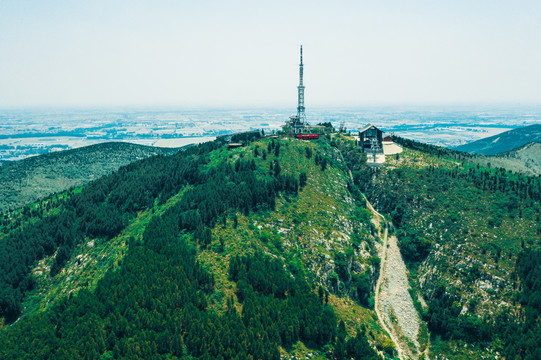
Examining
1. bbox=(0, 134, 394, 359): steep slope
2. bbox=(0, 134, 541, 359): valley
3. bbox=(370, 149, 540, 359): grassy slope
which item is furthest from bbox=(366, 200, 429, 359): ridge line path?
bbox=(370, 149, 540, 359): grassy slope

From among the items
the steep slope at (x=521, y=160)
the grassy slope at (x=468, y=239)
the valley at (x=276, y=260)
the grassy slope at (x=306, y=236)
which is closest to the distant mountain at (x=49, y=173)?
the valley at (x=276, y=260)

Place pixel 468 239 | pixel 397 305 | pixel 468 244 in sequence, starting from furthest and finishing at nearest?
pixel 468 239
pixel 468 244
pixel 397 305

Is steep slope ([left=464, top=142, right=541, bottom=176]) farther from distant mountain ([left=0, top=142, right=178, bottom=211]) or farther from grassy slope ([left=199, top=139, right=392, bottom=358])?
distant mountain ([left=0, top=142, right=178, bottom=211])

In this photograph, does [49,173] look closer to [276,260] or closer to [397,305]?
[276,260]

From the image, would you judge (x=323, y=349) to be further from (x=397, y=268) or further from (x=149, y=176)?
(x=149, y=176)

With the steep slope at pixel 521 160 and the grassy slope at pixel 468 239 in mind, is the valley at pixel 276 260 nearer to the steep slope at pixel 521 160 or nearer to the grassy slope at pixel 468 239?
the grassy slope at pixel 468 239

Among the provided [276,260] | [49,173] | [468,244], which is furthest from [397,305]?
[49,173]
